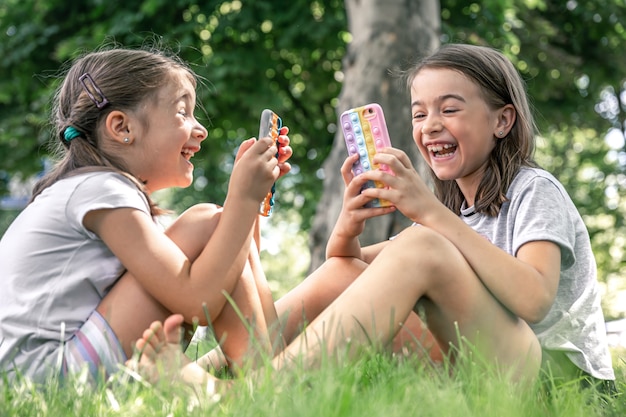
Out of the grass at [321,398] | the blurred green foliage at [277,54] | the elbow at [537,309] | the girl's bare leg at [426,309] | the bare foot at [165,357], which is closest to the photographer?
the grass at [321,398]

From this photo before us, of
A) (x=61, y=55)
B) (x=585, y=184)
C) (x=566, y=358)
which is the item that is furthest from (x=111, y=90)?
(x=585, y=184)

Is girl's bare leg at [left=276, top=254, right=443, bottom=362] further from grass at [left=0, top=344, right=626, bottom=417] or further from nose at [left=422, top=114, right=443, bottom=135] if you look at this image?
grass at [left=0, top=344, right=626, bottom=417]

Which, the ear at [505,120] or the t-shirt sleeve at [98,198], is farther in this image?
the ear at [505,120]

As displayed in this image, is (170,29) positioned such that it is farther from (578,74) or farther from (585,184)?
(585,184)

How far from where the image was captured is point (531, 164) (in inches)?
116

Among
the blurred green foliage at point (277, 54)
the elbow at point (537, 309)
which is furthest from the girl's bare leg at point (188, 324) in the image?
the blurred green foliage at point (277, 54)

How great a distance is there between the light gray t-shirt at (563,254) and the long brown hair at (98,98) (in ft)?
3.84

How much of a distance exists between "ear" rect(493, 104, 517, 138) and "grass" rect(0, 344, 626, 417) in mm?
1099

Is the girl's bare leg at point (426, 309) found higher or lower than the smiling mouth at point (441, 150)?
lower

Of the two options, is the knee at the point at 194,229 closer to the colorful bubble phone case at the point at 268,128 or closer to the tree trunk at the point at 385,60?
the colorful bubble phone case at the point at 268,128

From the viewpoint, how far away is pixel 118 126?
2.79 metres

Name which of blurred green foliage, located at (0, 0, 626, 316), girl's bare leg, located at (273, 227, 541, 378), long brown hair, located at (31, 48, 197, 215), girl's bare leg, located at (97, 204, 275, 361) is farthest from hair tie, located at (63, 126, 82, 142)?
blurred green foliage, located at (0, 0, 626, 316)

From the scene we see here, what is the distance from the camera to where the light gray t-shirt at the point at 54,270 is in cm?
233

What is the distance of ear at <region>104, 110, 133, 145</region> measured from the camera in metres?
2.77
